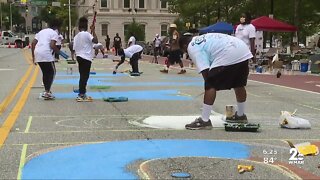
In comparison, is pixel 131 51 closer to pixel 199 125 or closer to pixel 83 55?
pixel 83 55

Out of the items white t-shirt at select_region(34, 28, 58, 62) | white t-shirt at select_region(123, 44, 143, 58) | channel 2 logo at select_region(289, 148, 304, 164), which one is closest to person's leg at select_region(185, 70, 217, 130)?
channel 2 logo at select_region(289, 148, 304, 164)

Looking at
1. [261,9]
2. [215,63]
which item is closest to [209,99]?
[215,63]

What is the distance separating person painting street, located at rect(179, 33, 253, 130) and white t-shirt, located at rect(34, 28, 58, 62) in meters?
4.90

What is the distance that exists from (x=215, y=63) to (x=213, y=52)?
168mm

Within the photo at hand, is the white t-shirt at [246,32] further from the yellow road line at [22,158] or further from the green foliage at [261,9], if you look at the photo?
the green foliage at [261,9]

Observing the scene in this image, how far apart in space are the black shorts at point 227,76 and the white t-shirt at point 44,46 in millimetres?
5320

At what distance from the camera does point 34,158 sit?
6.25 metres

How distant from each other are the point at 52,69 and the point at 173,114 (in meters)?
3.91

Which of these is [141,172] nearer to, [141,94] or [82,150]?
[82,150]

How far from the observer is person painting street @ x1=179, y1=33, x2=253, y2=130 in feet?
26.3

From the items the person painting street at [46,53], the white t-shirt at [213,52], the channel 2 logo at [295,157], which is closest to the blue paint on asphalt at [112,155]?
the channel 2 logo at [295,157]

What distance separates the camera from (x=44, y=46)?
12.4m

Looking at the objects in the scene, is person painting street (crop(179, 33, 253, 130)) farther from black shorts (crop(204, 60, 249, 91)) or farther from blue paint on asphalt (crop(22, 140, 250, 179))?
blue paint on asphalt (crop(22, 140, 250, 179))

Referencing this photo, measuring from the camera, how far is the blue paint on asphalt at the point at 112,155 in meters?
5.56
